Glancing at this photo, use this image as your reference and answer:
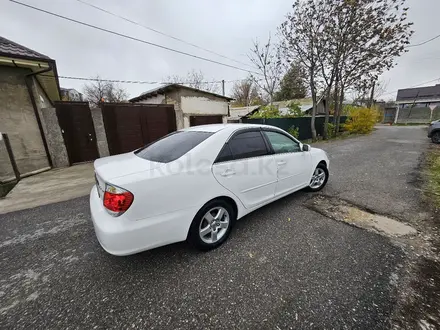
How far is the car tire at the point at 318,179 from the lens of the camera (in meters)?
3.81

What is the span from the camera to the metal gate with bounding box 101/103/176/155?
24.8 feet

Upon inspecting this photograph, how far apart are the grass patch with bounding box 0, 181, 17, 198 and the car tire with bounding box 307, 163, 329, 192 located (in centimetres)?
688

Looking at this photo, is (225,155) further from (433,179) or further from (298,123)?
(298,123)

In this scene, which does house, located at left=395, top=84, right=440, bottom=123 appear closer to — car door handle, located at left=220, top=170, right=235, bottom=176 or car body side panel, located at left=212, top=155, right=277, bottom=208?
car body side panel, located at left=212, top=155, right=277, bottom=208

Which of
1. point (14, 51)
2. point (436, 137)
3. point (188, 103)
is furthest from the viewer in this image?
point (436, 137)

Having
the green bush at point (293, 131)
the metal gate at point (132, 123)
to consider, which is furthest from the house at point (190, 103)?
the green bush at point (293, 131)

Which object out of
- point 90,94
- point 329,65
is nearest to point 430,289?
point 329,65

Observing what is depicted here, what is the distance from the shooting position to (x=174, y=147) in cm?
242

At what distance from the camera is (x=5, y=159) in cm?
492

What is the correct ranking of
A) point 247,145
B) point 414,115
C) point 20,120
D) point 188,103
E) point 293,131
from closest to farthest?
point 247,145
point 20,120
point 188,103
point 293,131
point 414,115

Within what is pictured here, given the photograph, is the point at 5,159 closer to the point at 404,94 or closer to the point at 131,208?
the point at 131,208

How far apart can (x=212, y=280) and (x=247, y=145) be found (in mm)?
1682

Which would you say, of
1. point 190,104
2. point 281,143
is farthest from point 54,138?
point 281,143

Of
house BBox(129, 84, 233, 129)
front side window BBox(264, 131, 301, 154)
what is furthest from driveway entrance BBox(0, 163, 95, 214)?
house BBox(129, 84, 233, 129)
